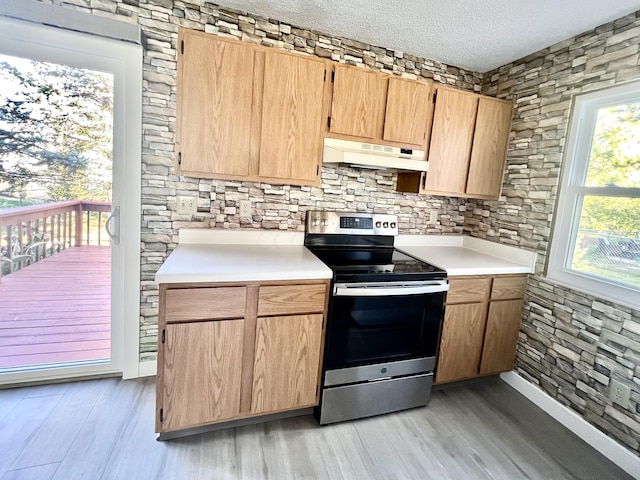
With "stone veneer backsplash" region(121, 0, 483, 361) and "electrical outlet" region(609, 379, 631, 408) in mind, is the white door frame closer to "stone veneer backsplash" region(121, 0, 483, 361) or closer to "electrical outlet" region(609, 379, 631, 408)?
"stone veneer backsplash" region(121, 0, 483, 361)

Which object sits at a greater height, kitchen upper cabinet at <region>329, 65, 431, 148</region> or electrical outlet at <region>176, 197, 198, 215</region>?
kitchen upper cabinet at <region>329, 65, 431, 148</region>

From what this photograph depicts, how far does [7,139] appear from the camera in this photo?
1.74m

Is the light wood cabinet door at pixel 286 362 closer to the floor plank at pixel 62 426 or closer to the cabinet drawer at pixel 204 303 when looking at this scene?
the cabinet drawer at pixel 204 303

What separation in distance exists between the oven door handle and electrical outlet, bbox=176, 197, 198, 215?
1103 millimetres

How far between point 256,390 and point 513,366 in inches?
75.9

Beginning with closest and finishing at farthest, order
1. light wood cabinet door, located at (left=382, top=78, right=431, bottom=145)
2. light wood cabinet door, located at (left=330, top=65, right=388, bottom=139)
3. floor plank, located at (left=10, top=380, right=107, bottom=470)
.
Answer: floor plank, located at (left=10, top=380, right=107, bottom=470), light wood cabinet door, located at (left=330, top=65, right=388, bottom=139), light wood cabinet door, located at (left=382, top=78, right=431, bottom=145)

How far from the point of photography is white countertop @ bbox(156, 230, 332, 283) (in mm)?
1500

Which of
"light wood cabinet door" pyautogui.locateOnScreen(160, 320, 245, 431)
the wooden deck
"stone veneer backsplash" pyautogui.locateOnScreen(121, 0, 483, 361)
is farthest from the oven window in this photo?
the wooden deck

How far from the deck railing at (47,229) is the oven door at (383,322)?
157cm

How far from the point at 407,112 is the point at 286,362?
178 cm

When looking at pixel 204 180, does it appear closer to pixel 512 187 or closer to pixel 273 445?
pixel 273 445

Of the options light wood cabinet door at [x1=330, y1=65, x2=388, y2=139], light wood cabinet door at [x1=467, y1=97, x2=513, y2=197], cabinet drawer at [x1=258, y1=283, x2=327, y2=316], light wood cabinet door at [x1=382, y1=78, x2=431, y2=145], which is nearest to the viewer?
cabinet drawer at [x1=258, y1=283, x2=327, y2=316]

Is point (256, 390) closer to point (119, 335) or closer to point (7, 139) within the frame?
point (119, 335)

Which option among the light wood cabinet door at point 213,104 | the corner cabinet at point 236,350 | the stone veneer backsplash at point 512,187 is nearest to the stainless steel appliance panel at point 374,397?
the corner cabinet at point 236,350
